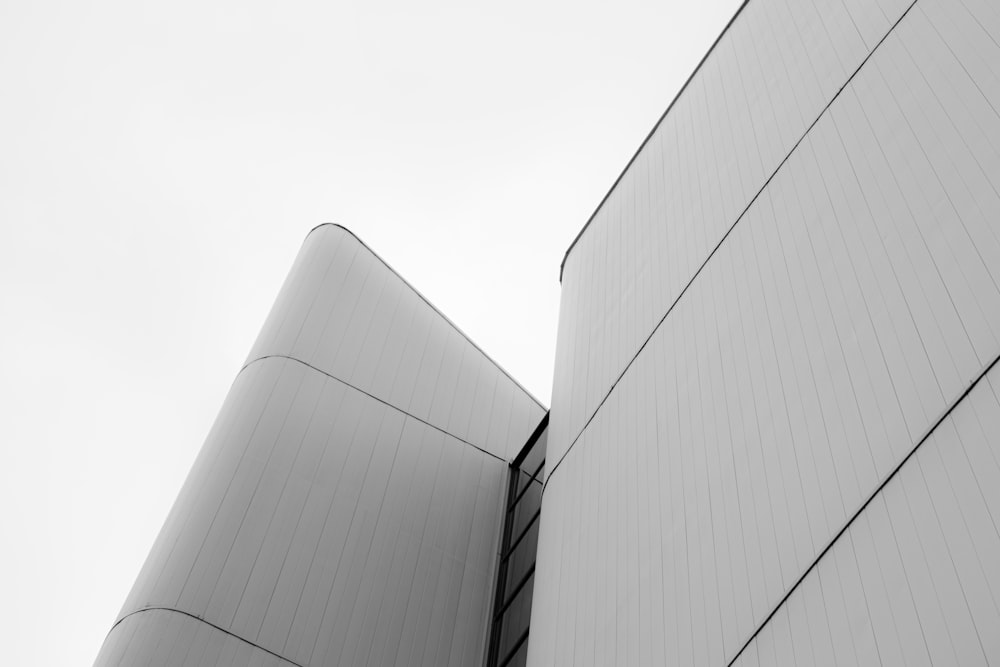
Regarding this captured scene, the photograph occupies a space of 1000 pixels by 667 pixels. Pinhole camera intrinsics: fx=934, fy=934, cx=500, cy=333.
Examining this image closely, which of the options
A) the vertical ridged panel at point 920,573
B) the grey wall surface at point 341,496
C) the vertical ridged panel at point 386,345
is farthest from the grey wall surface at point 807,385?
the vertical ridged panel at point 386,345

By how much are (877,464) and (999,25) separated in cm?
395

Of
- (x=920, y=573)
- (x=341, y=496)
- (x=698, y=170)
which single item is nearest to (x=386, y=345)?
(x=341, y=496)

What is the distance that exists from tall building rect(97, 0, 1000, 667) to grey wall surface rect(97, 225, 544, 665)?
43 millimetres

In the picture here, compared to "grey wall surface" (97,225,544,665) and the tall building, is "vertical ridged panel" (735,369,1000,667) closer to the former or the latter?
the tall building

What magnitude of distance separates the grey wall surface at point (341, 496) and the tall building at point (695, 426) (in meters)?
0.04

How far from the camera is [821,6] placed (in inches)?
435

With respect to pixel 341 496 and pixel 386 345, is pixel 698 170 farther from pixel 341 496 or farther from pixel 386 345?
pixel 341 496

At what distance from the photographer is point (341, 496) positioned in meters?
13.1

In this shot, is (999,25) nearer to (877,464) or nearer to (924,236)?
(924,236)

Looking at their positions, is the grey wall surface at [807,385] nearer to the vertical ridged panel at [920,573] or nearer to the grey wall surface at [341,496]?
the vertical ridged panel at [920,573]

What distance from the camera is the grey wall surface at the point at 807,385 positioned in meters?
5.68

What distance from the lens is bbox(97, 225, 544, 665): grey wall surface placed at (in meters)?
11.2

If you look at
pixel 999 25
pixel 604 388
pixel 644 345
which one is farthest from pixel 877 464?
pixel 604 388

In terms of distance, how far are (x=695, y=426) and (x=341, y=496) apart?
241 inches
